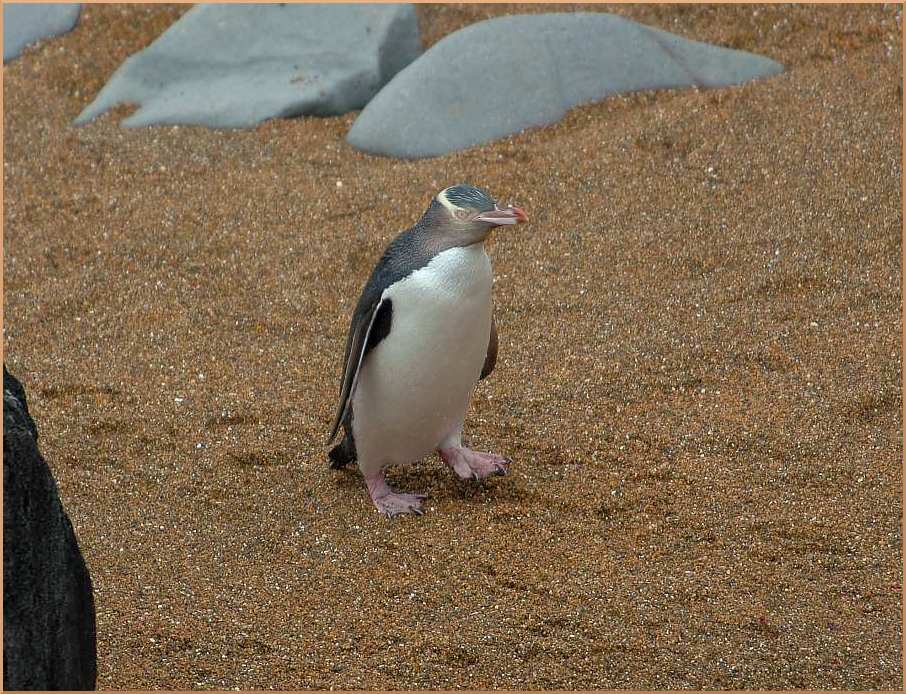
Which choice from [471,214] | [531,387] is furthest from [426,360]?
[531,387]

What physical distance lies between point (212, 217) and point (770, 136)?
2.78 metres

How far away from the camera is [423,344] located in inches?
134

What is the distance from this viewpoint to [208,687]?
113 inches

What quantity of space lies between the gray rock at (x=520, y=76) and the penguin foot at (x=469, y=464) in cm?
287

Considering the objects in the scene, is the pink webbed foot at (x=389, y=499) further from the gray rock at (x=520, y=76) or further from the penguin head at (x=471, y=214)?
the gray rock at (x=520, y=76)

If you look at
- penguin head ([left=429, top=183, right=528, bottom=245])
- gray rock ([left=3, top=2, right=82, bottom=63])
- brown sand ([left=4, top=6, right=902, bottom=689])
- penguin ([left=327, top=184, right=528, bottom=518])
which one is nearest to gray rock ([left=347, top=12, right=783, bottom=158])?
brown sand ([left=4, top=6, right=902, bottom=689])

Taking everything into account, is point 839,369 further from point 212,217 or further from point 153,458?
point 212,217

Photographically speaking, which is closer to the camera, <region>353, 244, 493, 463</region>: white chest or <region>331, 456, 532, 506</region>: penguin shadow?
<region>353, 244, 493, 463</region>: white chest

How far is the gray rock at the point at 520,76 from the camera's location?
21.0 feet

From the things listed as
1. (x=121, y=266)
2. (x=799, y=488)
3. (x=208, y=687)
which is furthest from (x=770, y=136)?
(x=208, y=687)

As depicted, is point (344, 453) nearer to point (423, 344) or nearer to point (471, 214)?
point (423, 344)

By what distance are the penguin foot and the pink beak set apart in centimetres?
82

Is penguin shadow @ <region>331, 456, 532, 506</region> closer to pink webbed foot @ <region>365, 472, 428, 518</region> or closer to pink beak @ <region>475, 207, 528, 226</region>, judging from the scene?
pink webbed foot @ <region>365, 472, 428, 518</region>

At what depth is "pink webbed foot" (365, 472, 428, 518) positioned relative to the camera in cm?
367
